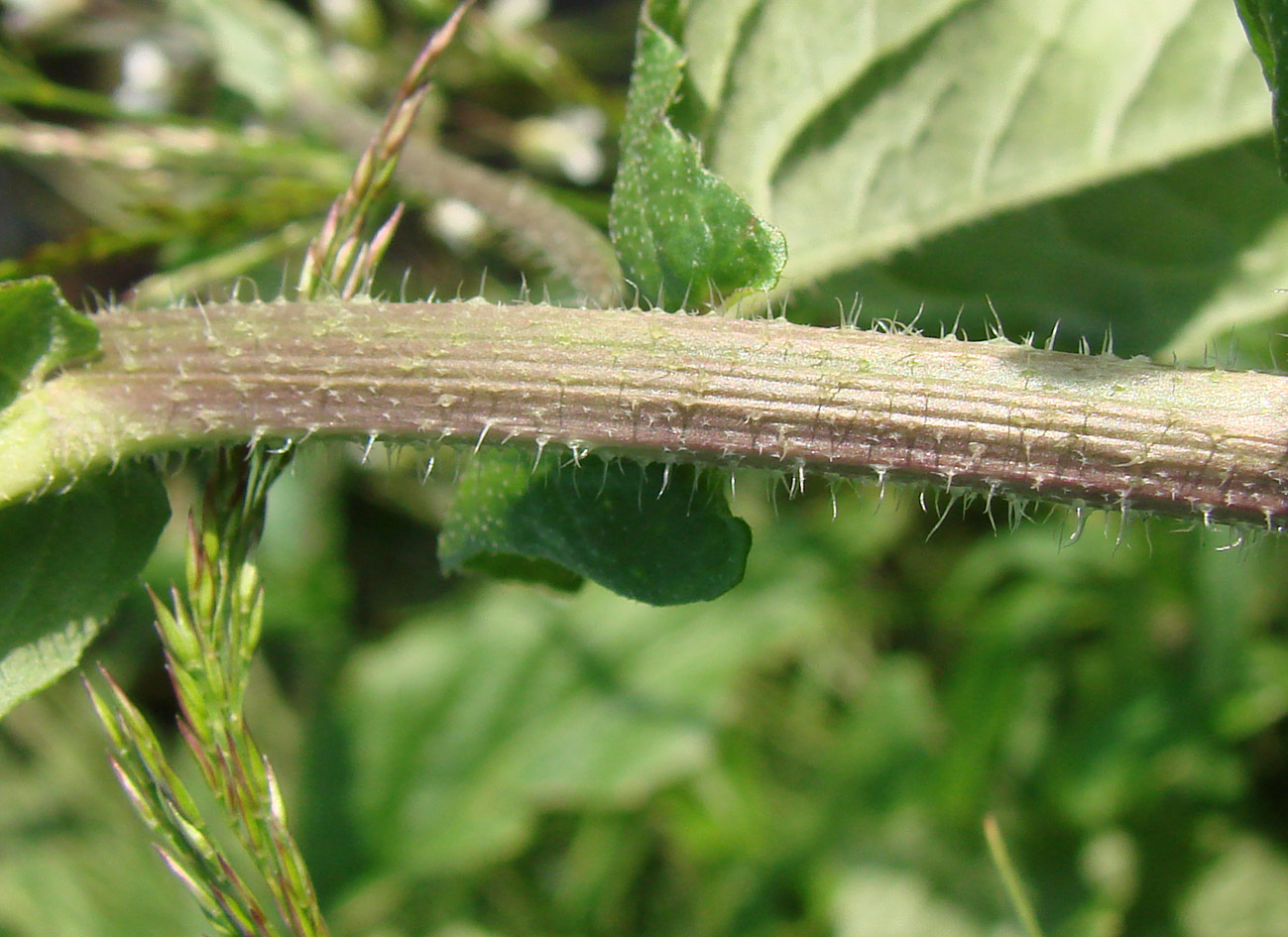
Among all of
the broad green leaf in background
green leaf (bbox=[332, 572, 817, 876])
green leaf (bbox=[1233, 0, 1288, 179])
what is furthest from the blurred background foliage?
green leaf (bbox=[1233, 0, 1288, 179])

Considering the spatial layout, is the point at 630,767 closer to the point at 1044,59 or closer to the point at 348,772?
the point at 348,772

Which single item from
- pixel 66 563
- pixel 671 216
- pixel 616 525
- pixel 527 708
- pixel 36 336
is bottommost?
pixel 527 708

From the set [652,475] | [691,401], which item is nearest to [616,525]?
[652,475]

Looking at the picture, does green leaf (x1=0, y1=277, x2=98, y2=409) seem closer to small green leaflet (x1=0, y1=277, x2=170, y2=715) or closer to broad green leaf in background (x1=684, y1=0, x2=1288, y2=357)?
small green leaflet (x1=0, y1=277, x2=170, y2=715)

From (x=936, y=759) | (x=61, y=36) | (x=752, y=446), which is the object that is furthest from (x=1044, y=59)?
(x=61, y=36)

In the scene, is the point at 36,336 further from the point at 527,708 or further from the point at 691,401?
the point at 527,708

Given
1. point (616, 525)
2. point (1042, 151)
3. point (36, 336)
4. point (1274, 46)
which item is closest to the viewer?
point (1274, 46)

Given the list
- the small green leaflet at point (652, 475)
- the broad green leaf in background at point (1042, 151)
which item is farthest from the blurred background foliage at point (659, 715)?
the small green leaflet at point (652, 475)
